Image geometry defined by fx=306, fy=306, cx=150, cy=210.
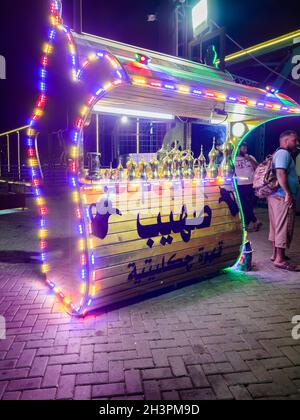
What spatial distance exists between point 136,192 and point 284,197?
9.44 feet

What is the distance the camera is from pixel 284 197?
17.5 ft

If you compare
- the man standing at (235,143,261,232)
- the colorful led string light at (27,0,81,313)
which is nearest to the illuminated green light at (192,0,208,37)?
the man standing at (235,143,261,232)

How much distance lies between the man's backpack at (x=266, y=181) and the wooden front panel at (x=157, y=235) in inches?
27.3

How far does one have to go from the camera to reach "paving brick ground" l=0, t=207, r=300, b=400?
8.23 feet

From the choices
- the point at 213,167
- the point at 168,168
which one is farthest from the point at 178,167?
the point at 213,167

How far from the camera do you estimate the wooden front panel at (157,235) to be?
141 inches

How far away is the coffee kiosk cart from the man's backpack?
611 millimetres

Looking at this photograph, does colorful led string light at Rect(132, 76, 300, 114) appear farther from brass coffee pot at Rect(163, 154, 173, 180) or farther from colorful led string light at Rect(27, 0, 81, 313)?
brass coffee pot at Rect(163, 154, 173, 180)

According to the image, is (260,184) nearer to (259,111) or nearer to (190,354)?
(259,111)

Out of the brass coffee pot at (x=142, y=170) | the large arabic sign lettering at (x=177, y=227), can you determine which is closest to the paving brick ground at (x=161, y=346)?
the large arabic sign lettering at (x=177, y=227)

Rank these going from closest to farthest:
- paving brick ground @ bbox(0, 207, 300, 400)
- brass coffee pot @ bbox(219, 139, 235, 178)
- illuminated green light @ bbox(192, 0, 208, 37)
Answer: paving brick ground @ bbox(0, 207, 300, 400) < brass coffee pot @ bbox(219, 139, 235, 178) < illuminated green light @ bbox(192, 0, 208, 37)

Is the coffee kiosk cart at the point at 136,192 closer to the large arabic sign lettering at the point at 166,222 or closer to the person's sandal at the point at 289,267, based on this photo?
the large arabic sign lettering at the point at 166,222

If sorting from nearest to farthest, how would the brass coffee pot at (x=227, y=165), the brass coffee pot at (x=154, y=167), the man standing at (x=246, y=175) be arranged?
1. the brass coffee pot at (x=154, y=167)
2. the brass coffee pot at (x=227, y=165)
3. the man standing at (x=246, y=175)

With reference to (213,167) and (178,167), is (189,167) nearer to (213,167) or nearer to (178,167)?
(178,167)
